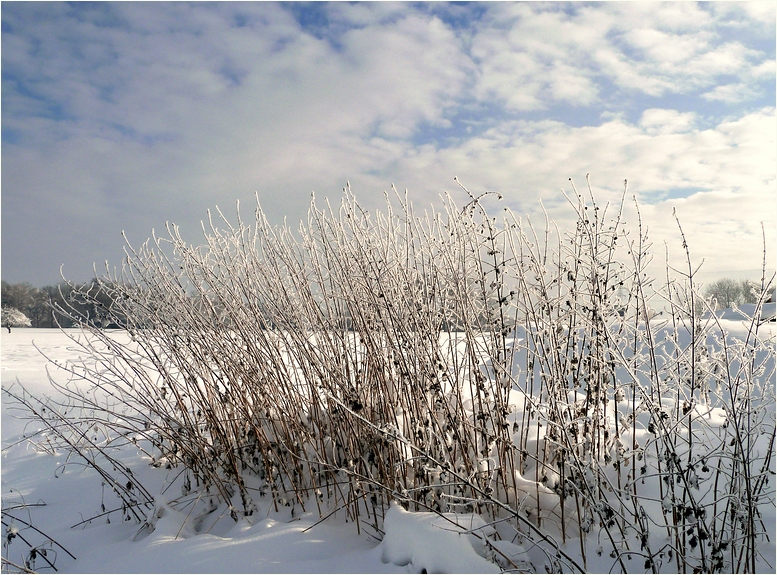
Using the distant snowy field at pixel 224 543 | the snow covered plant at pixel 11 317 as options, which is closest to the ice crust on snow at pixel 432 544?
the distant snowy field at pixel 224 543

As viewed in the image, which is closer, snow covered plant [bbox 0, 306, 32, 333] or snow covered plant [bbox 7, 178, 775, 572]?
snow covered plant [bbox 7, 178, 775, 572]

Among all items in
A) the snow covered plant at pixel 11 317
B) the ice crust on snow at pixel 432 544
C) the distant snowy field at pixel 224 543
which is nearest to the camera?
the ice crust on snow at pixel 432 544

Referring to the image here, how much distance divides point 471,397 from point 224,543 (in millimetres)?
1524

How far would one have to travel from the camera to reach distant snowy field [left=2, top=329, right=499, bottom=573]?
2.29m

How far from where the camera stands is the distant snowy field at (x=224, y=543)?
90.0 inches

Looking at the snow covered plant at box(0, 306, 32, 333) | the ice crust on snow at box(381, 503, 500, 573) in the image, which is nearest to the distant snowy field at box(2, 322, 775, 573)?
the ice crust on snow at box(381, 503, 500, 573)

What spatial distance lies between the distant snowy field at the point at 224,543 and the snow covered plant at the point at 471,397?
4.9 inches

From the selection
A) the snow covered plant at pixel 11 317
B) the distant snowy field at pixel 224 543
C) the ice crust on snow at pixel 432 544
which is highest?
the snow covered plant at pixel 11 317

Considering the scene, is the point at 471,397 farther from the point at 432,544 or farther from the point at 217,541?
the point at 217,541

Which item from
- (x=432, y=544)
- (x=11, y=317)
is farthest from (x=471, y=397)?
(x=11, y=317)

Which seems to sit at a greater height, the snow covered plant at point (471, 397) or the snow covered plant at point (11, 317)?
the snow covered plant at point (11, 317)

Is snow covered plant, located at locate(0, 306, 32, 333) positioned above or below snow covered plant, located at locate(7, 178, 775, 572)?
above

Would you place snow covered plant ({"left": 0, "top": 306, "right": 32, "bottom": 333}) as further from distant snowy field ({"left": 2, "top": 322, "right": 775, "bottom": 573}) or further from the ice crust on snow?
the ice crust on snow

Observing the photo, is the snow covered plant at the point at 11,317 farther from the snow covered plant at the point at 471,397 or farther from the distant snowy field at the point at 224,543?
the snow covered plant at the point at 471,397
